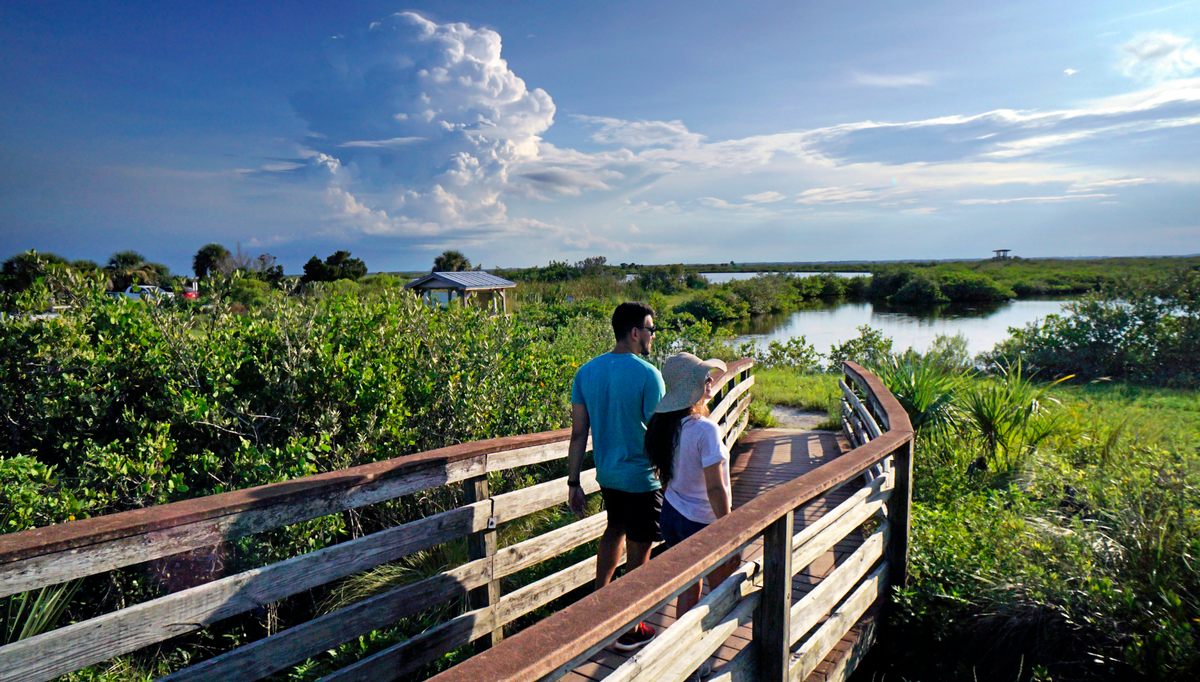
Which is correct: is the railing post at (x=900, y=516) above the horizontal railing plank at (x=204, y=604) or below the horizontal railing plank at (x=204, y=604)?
below

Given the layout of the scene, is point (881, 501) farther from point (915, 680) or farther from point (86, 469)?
A: point (86, 469)

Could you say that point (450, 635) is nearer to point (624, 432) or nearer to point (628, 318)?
point (624, 432)

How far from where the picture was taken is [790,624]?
2.97m

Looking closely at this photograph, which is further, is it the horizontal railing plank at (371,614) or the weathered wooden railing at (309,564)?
the horizontal railing plank at (371,614)

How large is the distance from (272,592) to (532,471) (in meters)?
3.36

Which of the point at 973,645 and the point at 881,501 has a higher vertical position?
the point at 881,501

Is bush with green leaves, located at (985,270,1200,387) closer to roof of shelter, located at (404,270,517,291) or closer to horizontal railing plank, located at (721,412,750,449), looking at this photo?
horizontal railing plank, located at (721,412,750,449)

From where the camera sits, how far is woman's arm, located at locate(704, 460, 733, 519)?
10.4ft

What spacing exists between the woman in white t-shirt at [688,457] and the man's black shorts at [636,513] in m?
0.12

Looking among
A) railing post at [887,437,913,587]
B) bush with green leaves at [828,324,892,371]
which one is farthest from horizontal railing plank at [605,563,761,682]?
bush with green leaves at [828,324,892,371]

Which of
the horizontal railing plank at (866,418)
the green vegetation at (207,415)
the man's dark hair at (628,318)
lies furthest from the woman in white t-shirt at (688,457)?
the horizontal railing plank at (866,418)

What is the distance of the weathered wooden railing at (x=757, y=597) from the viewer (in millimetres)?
1635


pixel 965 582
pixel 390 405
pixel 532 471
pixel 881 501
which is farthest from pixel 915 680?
pixel 390 405

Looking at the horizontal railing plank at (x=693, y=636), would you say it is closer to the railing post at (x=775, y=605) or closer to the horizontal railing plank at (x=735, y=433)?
the railing post at (x=775, y=605)
